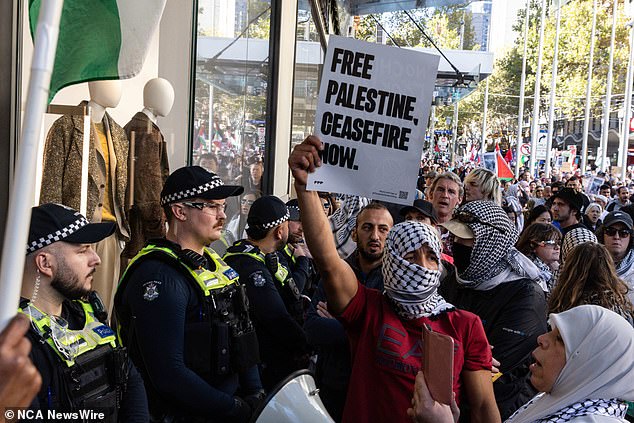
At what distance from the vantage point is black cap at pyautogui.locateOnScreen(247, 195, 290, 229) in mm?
5504

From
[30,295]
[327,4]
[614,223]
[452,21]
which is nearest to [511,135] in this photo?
[452,21]

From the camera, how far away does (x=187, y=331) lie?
12.5ft

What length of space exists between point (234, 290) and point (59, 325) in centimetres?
121

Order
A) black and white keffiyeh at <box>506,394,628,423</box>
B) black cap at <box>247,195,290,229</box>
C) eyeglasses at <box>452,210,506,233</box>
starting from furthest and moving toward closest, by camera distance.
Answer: black cap at <box>247,195,290,229</box> → eyeglasses at <box>452,210,506,233</box> → black and white keffiyeh at <box>506,394,628,423</box>

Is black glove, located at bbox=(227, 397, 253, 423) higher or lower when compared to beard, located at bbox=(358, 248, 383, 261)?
lower

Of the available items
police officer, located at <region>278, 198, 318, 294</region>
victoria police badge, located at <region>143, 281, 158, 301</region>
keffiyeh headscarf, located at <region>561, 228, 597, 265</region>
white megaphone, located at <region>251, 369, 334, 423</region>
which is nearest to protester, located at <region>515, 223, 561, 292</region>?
keffiyeh headscarf, located at <region>561, 228, 597, 265</region>

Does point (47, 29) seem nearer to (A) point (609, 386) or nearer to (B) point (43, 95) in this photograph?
(B) point (43, 95)

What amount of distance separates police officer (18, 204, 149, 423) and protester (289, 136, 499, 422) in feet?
2.77

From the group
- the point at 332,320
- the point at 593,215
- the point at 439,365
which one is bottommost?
the point at 593,215

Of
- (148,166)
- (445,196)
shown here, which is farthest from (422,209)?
(148,166)

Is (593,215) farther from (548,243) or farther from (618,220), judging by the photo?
(548,243)

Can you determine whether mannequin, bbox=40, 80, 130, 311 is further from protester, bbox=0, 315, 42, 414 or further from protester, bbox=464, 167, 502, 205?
protester, bbox=464, 167, 502, 205

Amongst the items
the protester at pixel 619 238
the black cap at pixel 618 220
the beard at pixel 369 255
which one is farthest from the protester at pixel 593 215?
the beard at pixel 369 255

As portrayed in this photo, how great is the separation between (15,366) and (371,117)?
2.04m
